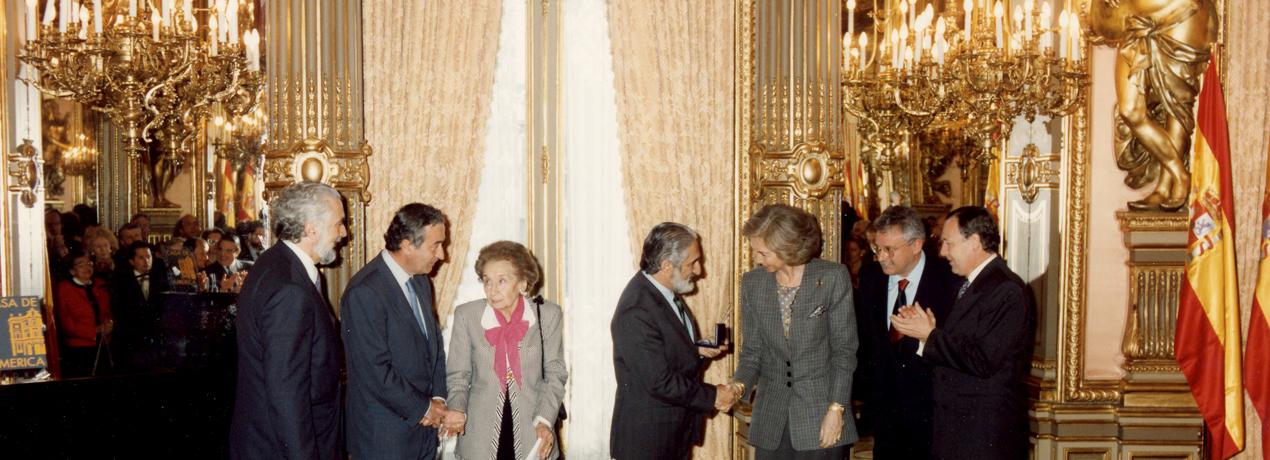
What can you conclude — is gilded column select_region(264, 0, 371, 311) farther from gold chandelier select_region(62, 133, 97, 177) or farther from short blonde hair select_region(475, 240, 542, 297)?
gold chandelier select_region(62, 133, 97, 177)

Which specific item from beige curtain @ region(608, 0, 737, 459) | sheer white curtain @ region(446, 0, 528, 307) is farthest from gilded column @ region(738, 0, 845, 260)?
sheer white curtain @ region(446, 0, 528, 307)

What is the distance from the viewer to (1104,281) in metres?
5.69

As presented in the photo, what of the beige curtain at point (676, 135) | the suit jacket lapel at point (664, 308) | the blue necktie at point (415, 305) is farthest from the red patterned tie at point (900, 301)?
the blue necktie at point (415, 305)

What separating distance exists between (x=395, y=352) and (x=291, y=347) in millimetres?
723

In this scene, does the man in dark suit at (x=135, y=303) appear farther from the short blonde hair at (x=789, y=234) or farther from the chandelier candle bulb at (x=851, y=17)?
the chandelier candle bulb at (x=851, y=17)

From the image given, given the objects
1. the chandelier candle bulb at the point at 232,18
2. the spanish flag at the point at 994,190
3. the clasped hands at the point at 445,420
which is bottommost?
the clasped hands at the point at 445,420

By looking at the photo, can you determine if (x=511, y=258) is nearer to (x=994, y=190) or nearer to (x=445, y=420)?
(x=445, y=420)

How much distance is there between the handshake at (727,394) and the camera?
4070 mm

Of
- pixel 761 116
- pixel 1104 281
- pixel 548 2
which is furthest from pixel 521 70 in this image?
pixel 1104 281

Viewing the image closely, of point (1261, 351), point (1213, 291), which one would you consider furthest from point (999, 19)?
point (1261, 351)

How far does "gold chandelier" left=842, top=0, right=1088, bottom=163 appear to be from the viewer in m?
4.84

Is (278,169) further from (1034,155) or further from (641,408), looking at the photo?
(1034,155)

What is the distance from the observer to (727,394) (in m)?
4.11

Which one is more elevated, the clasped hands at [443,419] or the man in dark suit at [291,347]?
the man in dark suit at [291,347]
